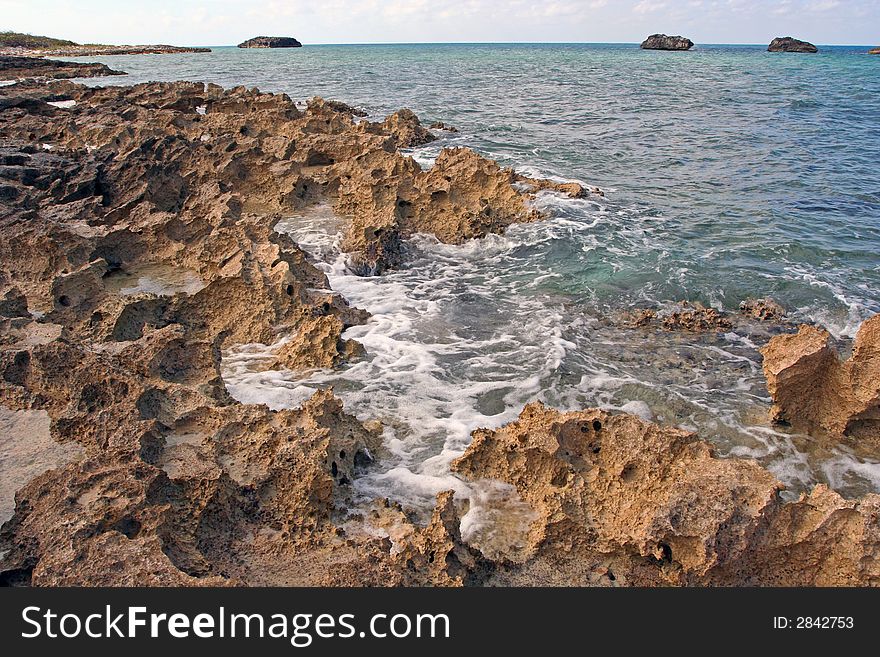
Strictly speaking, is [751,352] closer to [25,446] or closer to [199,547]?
[199,547]

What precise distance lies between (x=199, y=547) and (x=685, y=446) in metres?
3.11

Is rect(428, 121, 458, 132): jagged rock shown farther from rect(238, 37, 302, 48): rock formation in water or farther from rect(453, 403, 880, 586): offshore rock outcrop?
rect(238, 37, 302, 48): rock formation in water

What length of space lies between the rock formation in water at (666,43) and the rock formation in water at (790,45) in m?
14.6

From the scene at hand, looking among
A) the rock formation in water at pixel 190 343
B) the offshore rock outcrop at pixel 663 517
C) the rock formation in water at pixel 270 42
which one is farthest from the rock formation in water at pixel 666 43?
the offshore rock outcrop at pixel 663 517

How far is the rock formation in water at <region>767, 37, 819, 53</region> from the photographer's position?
336 feet

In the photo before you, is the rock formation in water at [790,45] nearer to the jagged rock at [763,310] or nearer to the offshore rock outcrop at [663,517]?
the jagged rock at [763,310]

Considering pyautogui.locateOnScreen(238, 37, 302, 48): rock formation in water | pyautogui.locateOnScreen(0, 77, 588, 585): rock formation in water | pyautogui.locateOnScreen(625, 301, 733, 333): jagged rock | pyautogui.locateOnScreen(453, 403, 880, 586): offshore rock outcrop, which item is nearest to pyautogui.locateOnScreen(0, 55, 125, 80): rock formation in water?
pyautogui.locateOnScreen(0, 77, 588, 585): rock formation in water

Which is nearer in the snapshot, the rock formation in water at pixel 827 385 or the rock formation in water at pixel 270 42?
the rock formation in water at pixel 827 385

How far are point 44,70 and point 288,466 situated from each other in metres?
43.8

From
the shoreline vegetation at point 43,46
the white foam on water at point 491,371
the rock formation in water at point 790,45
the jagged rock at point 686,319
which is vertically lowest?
the white foam on water at point 491,371

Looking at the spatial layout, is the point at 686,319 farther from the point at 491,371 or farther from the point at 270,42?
the point at 270,42

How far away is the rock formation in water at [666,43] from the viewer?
114562 millimetres

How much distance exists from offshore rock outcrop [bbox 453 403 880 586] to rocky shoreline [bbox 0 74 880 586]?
0.01 metres

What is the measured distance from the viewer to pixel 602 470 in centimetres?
420
